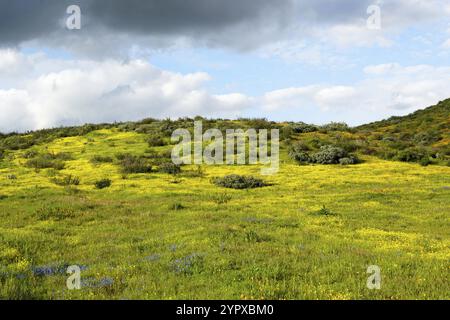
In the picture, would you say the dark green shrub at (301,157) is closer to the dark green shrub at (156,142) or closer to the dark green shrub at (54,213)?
the dark green shrub at (156,142)

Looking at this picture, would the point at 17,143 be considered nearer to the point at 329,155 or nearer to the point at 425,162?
the point at 329,155

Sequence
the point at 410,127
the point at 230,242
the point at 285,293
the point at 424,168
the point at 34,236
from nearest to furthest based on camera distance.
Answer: the point at 285,293
the point at 230,242
the point at 34,236
the point at 424,168
the point at 410,127

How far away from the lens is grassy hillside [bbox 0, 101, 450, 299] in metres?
11.5

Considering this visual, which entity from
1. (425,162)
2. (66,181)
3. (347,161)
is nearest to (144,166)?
(66,181)

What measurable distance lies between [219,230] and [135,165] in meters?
25.6

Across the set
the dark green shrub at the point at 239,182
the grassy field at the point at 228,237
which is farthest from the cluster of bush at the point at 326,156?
the dark green shrub at the point at 239,182

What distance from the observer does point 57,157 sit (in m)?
49.8

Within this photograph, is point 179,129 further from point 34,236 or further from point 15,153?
point 34,236

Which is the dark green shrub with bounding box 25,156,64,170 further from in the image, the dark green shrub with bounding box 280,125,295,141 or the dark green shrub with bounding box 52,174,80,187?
the dark green shrub with bounding box 280,125,295,141

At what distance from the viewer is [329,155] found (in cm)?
4584

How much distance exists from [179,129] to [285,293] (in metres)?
50.5

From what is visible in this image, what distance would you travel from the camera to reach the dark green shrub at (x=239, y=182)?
34500 mm

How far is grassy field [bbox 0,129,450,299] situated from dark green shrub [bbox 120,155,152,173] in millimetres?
2459

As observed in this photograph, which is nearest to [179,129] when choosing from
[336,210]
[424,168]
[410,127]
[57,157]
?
[57,157]
